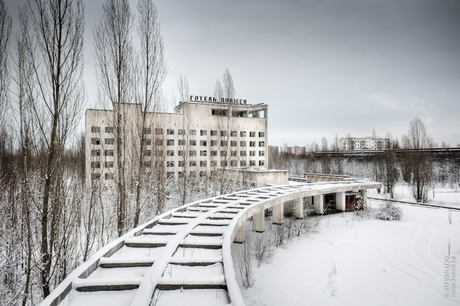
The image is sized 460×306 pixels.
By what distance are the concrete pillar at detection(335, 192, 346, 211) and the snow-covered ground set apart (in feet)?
19.3

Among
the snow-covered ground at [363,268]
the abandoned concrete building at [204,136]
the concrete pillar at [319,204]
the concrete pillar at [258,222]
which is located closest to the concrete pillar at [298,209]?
the snow-covered ground at [363,268]

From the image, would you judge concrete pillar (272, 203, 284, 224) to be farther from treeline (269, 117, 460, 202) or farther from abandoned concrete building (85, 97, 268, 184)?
treeline (269, 117, 460, 202)

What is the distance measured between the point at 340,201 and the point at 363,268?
1438 centimetres

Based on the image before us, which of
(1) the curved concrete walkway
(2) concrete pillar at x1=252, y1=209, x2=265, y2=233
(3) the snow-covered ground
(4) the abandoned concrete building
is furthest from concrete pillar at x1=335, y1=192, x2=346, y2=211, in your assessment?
(1) the curved concrete walkway

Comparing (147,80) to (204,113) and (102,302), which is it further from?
(204,113)

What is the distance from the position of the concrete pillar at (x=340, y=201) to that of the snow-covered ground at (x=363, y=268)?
19.3ft

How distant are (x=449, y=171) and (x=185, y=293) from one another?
214 ft

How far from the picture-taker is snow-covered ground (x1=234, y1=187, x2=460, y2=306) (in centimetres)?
927

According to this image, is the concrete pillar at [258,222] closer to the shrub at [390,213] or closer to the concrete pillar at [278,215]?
the concrete pillar at [278,215]

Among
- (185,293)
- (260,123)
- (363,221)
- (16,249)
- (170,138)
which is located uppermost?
(260,123)

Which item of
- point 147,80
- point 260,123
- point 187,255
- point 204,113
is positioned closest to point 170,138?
point 204,113

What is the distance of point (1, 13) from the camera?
346 inches

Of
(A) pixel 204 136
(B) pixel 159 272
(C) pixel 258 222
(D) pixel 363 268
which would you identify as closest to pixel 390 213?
(D) pixel 363 268

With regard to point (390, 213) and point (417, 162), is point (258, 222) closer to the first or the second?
point (390, 213)
